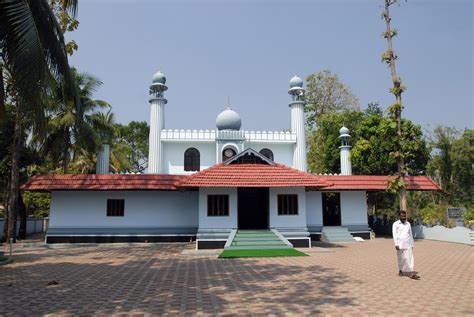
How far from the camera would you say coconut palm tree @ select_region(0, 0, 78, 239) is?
8211 mm

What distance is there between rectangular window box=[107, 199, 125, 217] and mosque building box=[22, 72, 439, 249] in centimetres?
5

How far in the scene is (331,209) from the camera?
22.2 metres

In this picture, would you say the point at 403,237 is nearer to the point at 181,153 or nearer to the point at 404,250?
the point at 404,250

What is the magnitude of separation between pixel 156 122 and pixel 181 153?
2.72 meters

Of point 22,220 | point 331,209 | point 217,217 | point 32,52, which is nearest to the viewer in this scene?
point 32,52

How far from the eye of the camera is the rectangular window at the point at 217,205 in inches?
685

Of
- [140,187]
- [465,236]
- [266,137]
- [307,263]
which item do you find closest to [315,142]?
[266,137]

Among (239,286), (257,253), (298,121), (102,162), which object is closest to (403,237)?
(239,286)

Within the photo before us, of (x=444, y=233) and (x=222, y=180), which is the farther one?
(x=444, y=233)

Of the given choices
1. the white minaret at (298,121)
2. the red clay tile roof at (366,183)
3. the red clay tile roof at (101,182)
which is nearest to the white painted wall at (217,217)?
the red clay tile roof at (101,182)

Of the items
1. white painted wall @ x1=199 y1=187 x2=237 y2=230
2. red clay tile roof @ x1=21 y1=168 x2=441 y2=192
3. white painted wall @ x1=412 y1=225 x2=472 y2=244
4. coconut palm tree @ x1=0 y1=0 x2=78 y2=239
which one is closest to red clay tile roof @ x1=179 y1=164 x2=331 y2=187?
red clay tile roof @ x1=21 y1=168 x2=441 y2=192

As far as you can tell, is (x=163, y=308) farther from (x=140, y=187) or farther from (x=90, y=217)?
(x=90, y=217)

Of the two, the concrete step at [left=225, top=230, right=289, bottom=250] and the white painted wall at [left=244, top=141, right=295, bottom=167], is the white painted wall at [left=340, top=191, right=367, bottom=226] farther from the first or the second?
the white painted wall at [left=244, top=141, right=295, bottom=167]

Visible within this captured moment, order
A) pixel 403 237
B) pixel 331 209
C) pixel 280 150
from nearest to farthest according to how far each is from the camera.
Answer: pixel 403 237 < pixel 331 209 < pixel 280 150
